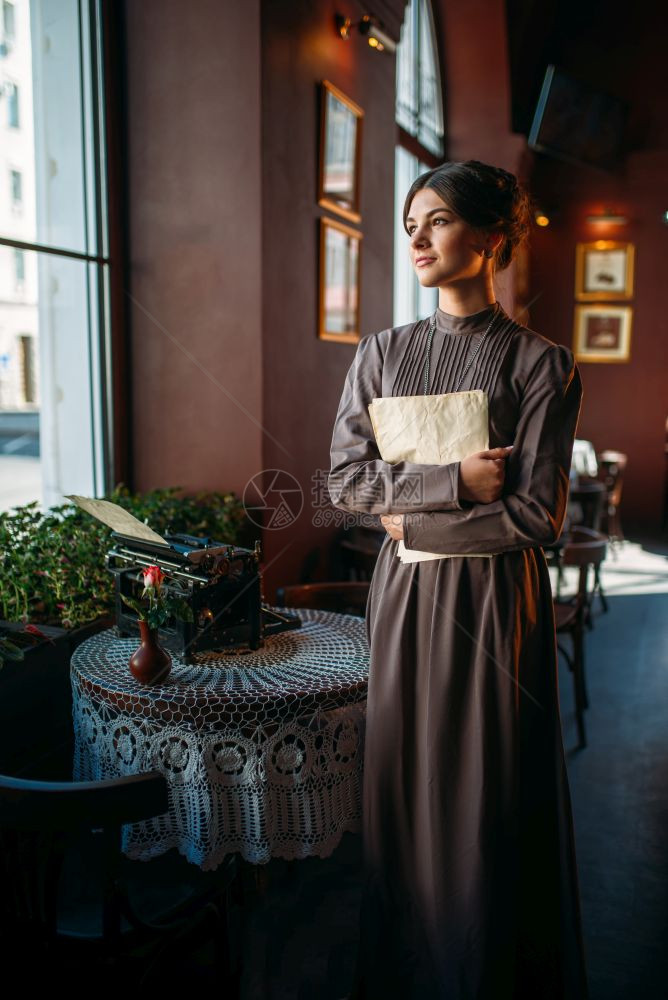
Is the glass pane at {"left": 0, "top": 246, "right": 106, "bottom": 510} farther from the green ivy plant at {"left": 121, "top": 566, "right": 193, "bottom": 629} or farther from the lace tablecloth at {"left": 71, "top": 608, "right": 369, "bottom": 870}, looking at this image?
the lace tablecloth at {"left": 71, "top": 608, "right": 369, "bottom": 870}

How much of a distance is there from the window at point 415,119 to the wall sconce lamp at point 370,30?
146 cm

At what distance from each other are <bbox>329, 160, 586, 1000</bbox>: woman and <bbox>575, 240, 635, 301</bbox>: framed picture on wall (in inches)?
306

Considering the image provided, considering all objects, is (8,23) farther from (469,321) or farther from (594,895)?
(594,895)

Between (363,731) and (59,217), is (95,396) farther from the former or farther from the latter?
(363,731)

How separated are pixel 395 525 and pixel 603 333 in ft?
26.4

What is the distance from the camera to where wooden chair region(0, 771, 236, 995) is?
110cm

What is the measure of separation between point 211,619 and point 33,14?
8.01 feet

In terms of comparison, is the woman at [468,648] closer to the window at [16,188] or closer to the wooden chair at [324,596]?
the wooden chair at [324,596]

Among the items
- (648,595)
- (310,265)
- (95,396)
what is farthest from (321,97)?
(648,595)

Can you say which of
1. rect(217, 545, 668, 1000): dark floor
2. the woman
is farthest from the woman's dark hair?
rect(217, 545, 668, 1000): dark floor

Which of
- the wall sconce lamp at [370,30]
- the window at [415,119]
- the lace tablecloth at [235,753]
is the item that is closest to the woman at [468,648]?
the lace tablecloth at [235,753]

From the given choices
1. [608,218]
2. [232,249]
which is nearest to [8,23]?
[232,249]

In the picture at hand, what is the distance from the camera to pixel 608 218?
8.50 m

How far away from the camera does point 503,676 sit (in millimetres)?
1394
